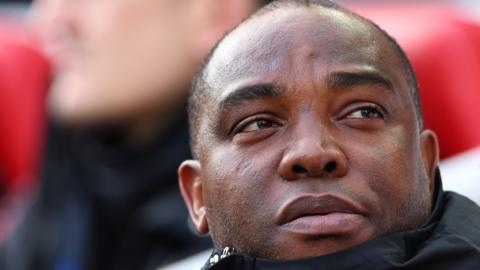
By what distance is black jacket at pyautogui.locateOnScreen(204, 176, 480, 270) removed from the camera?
1029 mm

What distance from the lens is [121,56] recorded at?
2006 mm

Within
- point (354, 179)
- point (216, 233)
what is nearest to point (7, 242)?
point (216, 233)

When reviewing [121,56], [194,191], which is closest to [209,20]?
[121,56]

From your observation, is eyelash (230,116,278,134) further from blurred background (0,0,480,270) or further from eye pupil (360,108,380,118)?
blurred background (0,0,480,270)

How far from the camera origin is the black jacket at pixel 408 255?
1.03 m

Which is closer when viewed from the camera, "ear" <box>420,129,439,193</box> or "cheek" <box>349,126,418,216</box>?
"cheek" <box>349,126,418,216</box>

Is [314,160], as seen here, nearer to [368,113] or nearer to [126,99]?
[368,113]

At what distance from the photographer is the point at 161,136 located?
2.03m

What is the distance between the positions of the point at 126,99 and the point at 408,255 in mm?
1036

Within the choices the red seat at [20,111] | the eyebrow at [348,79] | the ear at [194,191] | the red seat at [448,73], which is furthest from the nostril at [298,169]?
the red seat at [20,111]

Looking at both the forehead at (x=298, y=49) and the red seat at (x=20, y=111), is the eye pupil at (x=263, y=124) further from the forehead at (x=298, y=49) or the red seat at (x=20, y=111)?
the red seat at (x=20, y=111)

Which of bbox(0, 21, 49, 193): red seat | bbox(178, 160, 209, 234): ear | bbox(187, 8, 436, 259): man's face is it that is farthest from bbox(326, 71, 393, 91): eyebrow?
bbox(0, 21, 49, 193): red seat

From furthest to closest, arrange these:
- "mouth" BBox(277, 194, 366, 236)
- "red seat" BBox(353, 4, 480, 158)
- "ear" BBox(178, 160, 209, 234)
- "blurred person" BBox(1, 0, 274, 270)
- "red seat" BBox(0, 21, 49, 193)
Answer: "red seat" BBox(0, 21, 49, 193)
"blurred person" BBox(1, 0, 274, 270)
"red seat" BBox(353, 4, 480, 158)
"ear" BBox(178, 160, 209, 234)
"mouth" BBox(277, 194, 366, 236)

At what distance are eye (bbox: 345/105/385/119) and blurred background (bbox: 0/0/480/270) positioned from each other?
0.67 m
